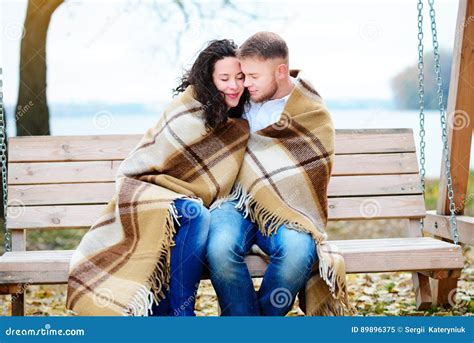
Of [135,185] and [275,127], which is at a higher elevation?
[275,127]

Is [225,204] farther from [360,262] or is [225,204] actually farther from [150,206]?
[360,262]

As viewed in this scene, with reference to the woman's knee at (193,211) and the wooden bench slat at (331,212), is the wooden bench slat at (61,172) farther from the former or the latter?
the woman's knee at (193,211)

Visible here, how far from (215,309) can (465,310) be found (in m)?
1.42

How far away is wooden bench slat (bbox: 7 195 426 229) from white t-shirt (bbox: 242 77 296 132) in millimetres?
799

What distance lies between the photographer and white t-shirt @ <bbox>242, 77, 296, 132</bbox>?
307cm

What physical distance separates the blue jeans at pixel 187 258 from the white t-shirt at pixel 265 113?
52cm

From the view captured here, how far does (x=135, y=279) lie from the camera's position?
276cm

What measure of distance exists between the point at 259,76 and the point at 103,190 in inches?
47.5

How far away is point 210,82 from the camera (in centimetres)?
305

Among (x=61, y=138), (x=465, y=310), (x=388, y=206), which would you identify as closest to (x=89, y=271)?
(x=61, y=138)

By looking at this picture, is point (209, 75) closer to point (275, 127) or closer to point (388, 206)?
point (275, 127)

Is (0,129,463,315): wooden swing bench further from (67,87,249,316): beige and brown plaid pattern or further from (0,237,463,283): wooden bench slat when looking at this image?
(67,87,249,316): beige and brown plaid pattern

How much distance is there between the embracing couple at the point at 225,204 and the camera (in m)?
2.74

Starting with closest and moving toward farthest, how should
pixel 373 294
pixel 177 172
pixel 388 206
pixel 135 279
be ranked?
pixel 135 279 → pixel 177 172 → pixel 388 206 → pixel 373 294
